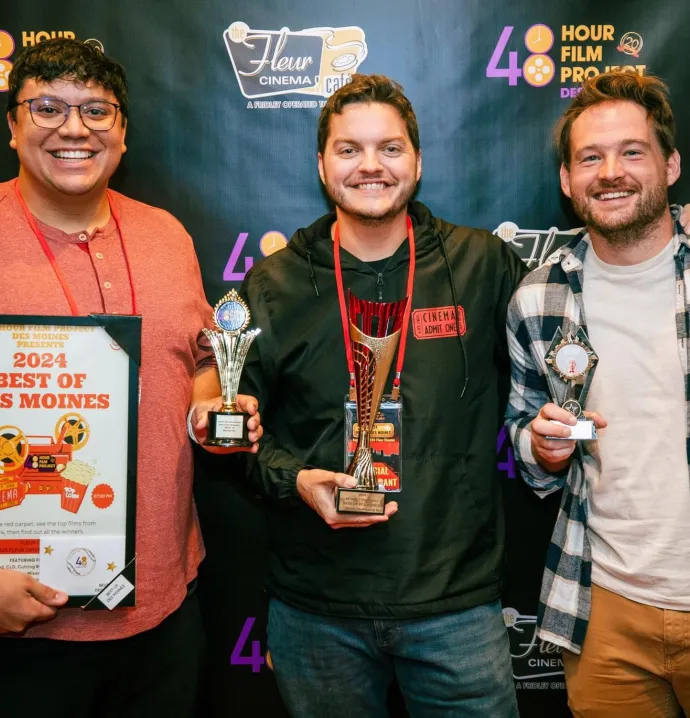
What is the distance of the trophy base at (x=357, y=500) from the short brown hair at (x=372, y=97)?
0.99 meters

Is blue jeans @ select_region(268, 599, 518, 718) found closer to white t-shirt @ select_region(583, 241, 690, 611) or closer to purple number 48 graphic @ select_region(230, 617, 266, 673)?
white t-shirt @ select_region(583, 241, 690, 611)

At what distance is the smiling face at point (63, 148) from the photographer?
6.23 feet

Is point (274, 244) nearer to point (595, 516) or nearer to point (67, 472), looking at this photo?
point (67, 472)

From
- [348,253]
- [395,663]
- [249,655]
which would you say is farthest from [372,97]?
[249,655]

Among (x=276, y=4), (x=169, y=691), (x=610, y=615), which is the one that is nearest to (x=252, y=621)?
(x=169, y=691)

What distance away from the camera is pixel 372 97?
2.08 meters

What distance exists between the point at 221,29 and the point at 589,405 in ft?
5.47

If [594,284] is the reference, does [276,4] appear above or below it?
above

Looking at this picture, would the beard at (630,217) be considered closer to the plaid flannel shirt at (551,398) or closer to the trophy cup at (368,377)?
the plaid flannel shirt at (551,398)

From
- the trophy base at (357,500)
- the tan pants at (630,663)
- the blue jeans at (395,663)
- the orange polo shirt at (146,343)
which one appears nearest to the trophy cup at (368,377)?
the trophy base at (357,500)

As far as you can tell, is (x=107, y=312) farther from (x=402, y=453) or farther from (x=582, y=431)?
(x=582, y=431)

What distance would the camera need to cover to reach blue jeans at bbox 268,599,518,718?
1906 millimetres

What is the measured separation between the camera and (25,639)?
6.22 ft

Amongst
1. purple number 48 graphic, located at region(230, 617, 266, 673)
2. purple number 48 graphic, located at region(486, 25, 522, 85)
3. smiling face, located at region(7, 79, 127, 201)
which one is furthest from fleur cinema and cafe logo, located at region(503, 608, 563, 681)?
smiling face, located at region(7, 79, 127, 201)
